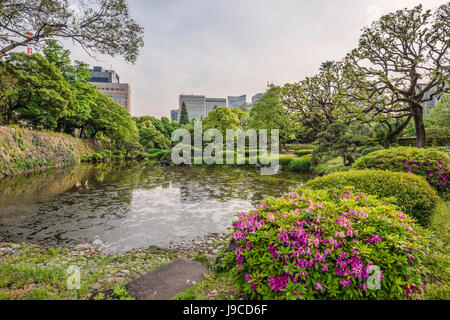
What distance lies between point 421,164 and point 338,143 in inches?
307

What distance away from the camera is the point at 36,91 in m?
18.8

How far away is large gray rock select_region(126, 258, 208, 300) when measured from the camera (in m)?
2.54

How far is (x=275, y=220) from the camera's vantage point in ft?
8.29

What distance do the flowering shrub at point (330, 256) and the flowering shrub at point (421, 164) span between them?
4222 mm

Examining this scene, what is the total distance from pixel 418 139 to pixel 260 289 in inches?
634

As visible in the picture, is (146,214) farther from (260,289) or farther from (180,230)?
(260,289)

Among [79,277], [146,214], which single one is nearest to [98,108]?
[146,214]

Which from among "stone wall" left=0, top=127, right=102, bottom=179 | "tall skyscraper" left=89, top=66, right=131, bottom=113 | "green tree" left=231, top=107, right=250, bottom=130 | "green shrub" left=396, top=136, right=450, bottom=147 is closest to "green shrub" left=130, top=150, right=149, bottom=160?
"stone wall" left=0, top=127, right=102, bottom=179

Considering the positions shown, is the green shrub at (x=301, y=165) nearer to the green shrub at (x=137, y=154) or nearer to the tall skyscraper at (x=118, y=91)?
the green shrub at (x=137, y=154)

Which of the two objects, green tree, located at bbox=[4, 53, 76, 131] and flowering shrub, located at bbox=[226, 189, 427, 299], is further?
green tree, located at bbox=[4, 53, 76, 131]

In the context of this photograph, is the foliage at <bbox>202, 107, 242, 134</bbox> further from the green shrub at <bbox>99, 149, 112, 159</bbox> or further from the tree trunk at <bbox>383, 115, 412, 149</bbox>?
the tree trunk at <bbox>383, 115, 412, 149</bbox>

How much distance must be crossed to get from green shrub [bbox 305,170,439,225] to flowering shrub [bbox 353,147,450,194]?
1293mm

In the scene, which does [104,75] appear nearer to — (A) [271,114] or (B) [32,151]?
(B) [32,151]

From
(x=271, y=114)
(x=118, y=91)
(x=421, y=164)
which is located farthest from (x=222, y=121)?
(x=118, y=91)
